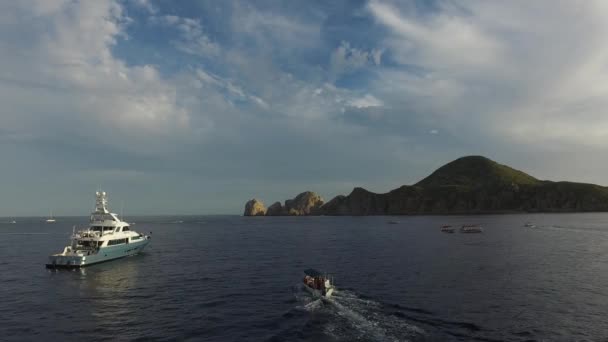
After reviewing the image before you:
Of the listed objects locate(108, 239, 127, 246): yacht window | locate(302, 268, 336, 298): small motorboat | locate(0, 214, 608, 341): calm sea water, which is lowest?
locate(0, 214, 608, 341): calm sea water

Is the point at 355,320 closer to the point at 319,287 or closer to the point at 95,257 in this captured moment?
the point at 319,287

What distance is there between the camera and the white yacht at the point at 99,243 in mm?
66875

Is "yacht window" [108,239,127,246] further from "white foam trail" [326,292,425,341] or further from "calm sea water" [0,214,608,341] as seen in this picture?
"white foam trail" [326,292,425,341]

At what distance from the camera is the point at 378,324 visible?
3375cm

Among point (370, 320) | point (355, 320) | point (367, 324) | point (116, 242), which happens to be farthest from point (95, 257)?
point (367, 324)

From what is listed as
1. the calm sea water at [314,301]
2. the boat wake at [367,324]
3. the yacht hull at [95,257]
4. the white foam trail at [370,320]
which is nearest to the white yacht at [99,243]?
the yacht hull at [95,257]

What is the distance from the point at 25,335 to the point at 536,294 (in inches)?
2148

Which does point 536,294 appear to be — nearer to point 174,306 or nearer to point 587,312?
point 587,312

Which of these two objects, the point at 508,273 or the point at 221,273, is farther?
the point at 221,273

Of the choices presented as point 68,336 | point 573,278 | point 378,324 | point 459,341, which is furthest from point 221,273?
point 573,278

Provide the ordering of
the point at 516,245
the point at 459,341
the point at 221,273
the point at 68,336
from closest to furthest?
1. the point at 459,341
2. the point at 68,336
3. the point at 221,273
4. the point at 516,245

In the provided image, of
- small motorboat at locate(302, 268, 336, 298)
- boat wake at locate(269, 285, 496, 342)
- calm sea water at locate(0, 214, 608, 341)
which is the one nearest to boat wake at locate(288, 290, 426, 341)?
boat wake at locate(269, 285, 496, 342)

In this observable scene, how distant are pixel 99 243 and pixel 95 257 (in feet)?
10.5

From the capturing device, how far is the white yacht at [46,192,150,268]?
66875mm
